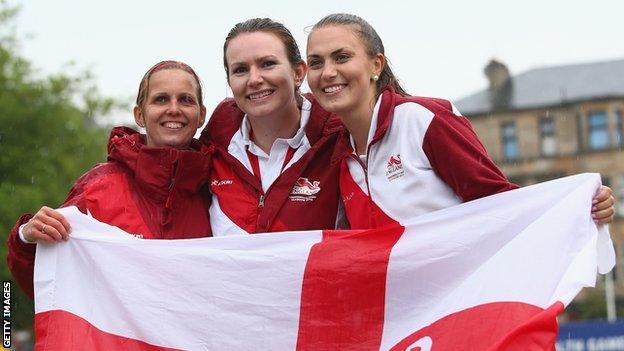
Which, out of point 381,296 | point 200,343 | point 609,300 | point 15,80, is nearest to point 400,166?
point 381,296

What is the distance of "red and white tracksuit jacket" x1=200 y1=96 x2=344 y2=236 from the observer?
537 cm

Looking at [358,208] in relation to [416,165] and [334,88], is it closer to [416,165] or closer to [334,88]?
[416,165]

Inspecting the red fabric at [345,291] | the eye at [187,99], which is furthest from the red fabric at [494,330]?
the eye at [187,99]

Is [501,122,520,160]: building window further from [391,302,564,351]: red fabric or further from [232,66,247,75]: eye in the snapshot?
[391,302,564,351]: red fabric

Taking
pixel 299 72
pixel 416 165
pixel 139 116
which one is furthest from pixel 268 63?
pixel 416 165

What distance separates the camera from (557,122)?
208 feet

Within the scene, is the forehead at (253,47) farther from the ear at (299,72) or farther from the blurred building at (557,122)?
the blurred building at (557,122)

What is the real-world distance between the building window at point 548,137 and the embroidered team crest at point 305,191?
195ft

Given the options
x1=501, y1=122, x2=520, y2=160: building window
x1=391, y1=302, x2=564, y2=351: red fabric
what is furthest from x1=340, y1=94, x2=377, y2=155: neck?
x1=501, y1=122, x2=520, y2=160: building window

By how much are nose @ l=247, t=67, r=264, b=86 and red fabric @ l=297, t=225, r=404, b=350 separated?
0.79m

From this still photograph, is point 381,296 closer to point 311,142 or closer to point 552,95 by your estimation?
point 311,142

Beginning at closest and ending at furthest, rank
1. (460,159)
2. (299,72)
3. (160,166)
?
1. (460,159)
2. (160,166)
3. (299,72)

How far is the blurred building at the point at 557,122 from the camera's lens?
61906 mm

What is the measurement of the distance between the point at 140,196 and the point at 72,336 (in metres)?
0.73
